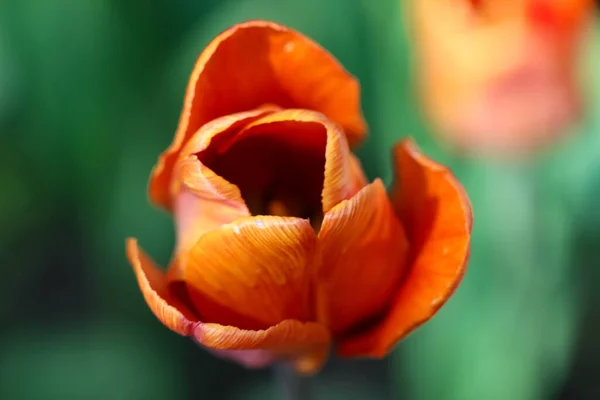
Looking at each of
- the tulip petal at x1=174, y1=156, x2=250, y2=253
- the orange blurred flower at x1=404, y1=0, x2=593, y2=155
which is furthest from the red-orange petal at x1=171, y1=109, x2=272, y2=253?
the orange blurred flower at x1=404, y1=0, x2=593, y2=155

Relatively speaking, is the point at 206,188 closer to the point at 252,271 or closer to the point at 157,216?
the point at 252,271

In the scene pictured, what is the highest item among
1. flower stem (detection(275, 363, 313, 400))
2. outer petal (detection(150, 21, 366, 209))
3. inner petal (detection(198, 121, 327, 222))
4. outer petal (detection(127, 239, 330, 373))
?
outer petal (detection(150, 21, 366, 209))

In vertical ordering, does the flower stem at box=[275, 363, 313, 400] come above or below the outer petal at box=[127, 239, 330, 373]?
below

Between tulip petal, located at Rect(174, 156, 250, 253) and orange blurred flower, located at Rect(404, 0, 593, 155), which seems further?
orange blurred flower, located at Rect(404, 0, 593, 155)

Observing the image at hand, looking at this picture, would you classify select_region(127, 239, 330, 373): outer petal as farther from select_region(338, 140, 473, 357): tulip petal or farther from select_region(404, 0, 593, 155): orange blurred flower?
select_region(404, 0, 593, 155): orange blurred flower

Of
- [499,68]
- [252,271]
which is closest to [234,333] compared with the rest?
[252,271]
